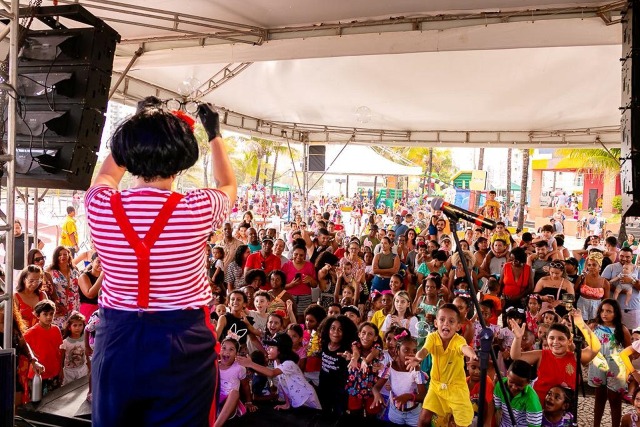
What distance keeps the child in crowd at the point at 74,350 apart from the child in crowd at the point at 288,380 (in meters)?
1.43

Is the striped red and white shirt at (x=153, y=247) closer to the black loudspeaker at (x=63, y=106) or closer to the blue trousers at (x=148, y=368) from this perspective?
the blue trousers at (x=148, y=368)

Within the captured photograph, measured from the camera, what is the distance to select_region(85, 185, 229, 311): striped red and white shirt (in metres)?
1.28

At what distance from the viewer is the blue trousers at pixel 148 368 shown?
4.16ft

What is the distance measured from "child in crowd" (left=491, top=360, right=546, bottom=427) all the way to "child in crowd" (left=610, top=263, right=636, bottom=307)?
279cm

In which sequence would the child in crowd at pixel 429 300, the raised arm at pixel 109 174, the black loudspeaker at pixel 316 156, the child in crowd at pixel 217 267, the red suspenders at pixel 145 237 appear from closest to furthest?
the red suspenders at pixel 145 237 < the raised arm at pixel 109 174 < the child in crowd at pixel 429 300 < the child in crowd at pixel 217 267 < the black loudspeaker at pixel 316 156

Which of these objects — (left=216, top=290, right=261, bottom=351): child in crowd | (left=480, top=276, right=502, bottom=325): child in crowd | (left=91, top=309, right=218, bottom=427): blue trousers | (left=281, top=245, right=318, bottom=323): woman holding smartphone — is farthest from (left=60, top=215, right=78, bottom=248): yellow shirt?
(left=91, top=309, right=218, bottom=427): blue trousers

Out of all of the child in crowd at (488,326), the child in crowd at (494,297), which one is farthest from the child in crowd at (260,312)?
the child in crowd at (494,297)

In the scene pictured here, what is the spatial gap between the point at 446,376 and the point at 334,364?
95 centimetres

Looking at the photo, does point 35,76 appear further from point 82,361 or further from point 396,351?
point 396,351

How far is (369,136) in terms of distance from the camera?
1041cm

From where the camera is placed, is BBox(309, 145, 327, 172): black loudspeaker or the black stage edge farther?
BBox(309, 145, 327, 172): black loudspeaker

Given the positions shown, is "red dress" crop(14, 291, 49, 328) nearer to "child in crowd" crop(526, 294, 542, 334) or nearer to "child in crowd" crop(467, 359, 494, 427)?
"child in crowd" crop(467, 359, 494, 427)

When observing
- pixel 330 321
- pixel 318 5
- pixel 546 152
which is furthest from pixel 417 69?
pixel 546 152

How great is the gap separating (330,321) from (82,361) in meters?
2.12
